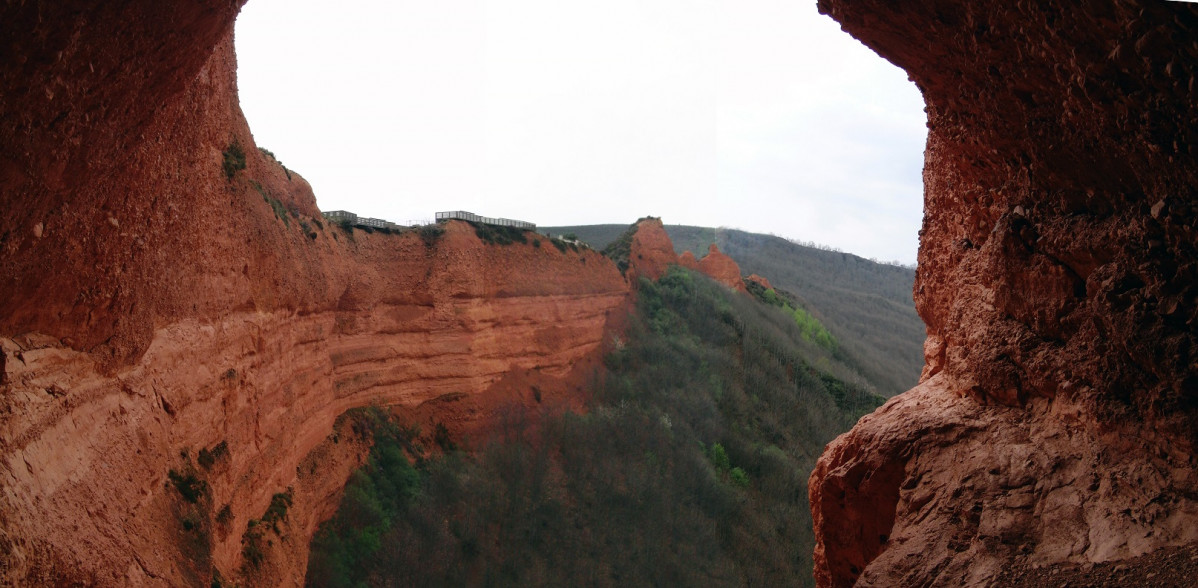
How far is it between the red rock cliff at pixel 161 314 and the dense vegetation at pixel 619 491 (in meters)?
1.37

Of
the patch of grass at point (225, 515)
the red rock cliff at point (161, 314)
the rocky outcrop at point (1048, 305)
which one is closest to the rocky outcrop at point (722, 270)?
the red rock cliff at point (161, 314)

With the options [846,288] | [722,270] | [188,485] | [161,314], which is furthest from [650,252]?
[846,288]

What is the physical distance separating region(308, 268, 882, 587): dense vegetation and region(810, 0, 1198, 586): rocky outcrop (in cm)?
1007

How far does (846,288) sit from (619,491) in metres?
60.6

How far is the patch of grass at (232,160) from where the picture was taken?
10.2 m

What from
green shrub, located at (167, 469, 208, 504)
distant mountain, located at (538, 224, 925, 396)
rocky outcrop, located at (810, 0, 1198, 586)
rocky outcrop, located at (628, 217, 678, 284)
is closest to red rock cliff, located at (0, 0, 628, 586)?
green shrub, located at (167, 469, 208, 504)

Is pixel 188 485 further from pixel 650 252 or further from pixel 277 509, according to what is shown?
pixel 650 252

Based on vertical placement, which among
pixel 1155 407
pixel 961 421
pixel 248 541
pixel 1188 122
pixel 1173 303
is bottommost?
pixel 248 541

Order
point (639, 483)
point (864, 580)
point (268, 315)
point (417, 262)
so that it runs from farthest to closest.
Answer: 1. point (639, 483)
2. point (417, 262)
3. point (268, 315)
4. point (864, 580)

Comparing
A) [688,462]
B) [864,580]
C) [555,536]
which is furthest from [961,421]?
[688,462]

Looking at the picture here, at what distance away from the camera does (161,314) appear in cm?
758

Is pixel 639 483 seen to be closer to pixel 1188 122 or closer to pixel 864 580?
pixel 864 580

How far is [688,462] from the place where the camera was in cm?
2058

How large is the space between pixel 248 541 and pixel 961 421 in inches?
384
